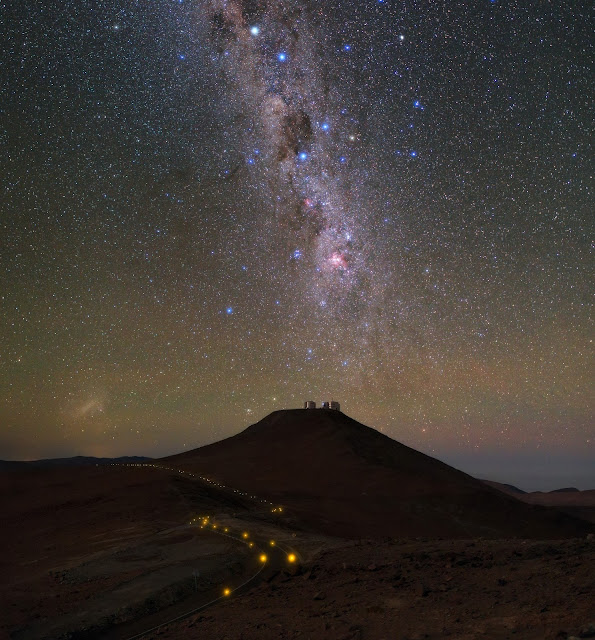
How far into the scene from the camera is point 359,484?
4812cm

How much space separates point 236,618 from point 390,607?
316 centimetres

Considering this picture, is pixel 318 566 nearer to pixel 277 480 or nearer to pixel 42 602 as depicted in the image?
pixel 42 602

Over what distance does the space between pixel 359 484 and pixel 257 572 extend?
34.3 meters

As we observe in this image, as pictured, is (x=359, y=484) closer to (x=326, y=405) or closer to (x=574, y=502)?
(x=326, y=405)

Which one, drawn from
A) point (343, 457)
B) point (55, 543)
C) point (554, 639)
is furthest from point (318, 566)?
point (343, 457)

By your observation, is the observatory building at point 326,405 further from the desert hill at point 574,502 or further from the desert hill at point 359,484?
the desert hill at point 574,502

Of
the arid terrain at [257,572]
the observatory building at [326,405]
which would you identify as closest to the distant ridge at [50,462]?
the observatory building at [326,405]

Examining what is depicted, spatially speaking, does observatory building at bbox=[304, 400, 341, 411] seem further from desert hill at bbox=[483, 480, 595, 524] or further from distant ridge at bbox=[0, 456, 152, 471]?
distant ridge at bbox=[0, 456, 152, 471]

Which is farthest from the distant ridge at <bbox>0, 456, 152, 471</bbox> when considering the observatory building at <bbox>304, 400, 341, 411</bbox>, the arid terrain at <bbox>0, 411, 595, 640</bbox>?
the arid terrain at <bbox>0, 411, 595, 640</bbox>

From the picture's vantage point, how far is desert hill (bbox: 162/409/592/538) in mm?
36778

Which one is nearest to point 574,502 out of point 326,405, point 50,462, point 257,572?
point 326,405

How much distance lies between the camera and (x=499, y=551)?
14.1 meters

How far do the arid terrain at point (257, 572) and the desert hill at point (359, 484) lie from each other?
0.55 metres

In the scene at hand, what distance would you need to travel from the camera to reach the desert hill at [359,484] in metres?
36.8
